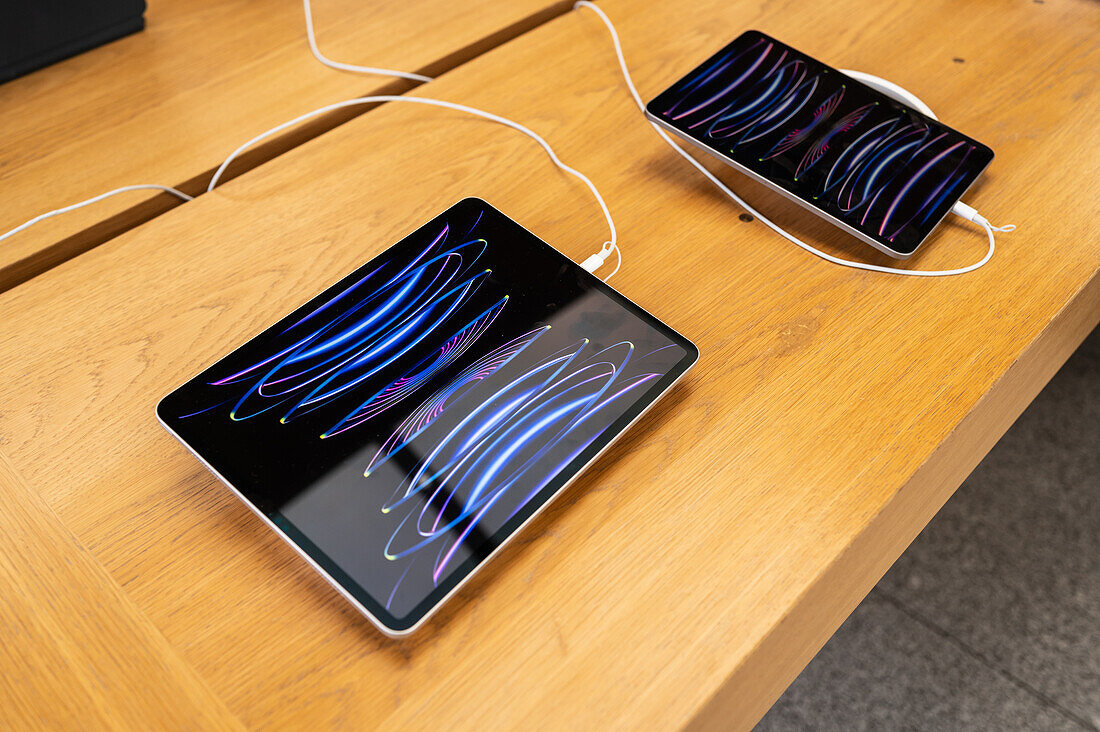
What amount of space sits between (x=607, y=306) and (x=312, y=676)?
1.04 feet

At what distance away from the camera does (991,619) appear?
1.14 meters

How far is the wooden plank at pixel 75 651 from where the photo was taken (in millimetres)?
441

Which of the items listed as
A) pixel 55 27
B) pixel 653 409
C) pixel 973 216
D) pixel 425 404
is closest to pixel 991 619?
pixel 973 216

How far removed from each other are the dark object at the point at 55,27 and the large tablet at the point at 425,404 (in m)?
0.48

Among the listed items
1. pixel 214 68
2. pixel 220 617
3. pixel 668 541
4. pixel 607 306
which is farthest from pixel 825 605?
pixel 214 68

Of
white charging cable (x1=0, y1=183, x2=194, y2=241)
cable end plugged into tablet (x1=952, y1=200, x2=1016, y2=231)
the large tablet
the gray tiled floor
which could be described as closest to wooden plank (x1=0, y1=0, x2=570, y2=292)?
white charging cable (x1=0, y1=183, x2=194, y2=241)

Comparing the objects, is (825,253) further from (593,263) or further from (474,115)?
(474,115)

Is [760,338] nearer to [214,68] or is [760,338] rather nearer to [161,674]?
[161,674]

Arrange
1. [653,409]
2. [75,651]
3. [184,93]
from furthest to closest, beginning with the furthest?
[184,93]
[653,409]
[75,651]

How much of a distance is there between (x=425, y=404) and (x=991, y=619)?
1.01 metres

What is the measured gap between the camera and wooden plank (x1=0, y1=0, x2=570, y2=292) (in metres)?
0.68

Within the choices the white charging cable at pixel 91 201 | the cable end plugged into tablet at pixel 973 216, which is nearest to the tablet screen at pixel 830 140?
the cable end plugged into tablet at pixel 973 216

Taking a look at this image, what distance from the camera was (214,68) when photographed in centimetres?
81

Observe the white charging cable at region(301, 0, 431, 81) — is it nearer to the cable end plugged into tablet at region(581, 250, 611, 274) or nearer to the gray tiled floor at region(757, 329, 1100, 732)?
the cable end plugged into tablet at region(581, 250, 611, 274)
